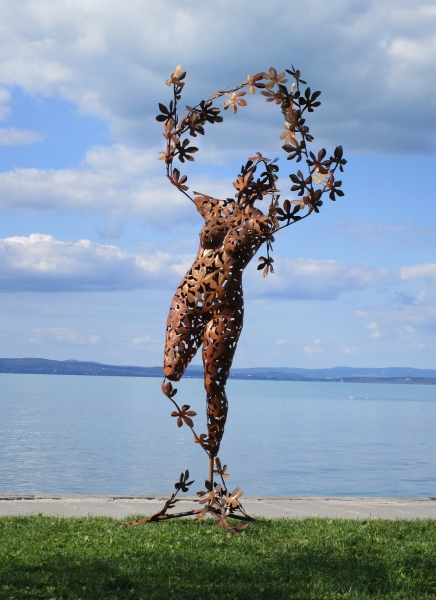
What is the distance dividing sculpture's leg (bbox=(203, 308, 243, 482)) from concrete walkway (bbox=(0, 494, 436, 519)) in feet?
4.77

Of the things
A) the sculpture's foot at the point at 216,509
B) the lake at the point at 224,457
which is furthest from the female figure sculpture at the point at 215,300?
the lake at the point at 224,457

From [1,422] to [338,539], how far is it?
2606 centimetres

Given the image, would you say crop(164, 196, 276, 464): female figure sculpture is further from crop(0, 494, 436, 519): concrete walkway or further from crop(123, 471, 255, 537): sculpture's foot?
crop(0, 494, 436, 519): concrete walkway

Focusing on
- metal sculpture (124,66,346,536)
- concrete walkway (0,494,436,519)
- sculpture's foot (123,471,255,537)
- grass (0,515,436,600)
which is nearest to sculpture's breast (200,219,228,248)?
metal sculpture (124,66,346,536)

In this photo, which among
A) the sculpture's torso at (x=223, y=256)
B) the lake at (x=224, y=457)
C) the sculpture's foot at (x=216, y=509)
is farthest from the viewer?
the lake at (x=224, y=457)

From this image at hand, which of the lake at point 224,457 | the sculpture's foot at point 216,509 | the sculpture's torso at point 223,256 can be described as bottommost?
the lake at point 224,457

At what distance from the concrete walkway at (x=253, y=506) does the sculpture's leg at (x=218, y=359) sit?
4.77ft

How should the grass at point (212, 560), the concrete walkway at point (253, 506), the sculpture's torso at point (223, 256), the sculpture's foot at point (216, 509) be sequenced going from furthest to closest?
the concrete walkway at point (253, 506) < the sculpture's foot at point (216, 509) < the sculpture's torso at point (223, 256) < the grass at point (212, 560)

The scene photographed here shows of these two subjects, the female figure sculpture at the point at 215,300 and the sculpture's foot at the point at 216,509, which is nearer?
the female figure sculpture at the point at 215,300

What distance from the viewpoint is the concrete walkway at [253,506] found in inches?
328

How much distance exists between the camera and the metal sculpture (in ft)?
22.6

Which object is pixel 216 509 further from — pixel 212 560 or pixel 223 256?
pixel 223 256

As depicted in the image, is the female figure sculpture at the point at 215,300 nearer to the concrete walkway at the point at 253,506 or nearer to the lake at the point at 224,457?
the concrete walkway at the point at 253,506

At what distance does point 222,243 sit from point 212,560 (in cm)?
267
